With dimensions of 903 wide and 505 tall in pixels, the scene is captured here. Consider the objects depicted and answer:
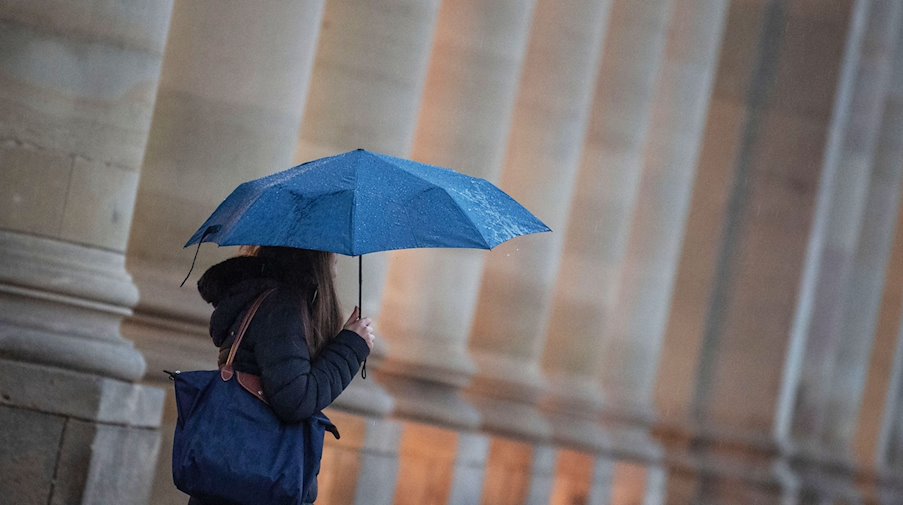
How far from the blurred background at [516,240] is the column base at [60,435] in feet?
0.04

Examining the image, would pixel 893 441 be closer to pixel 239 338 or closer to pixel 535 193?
pixel 535 193

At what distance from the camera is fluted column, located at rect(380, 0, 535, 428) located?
14539 mm

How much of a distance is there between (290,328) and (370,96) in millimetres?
6178

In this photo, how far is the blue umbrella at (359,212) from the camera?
6.45 metres

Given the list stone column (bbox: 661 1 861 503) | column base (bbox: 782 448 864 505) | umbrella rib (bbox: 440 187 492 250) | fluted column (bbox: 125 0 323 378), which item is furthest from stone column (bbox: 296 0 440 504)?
column base (bbox: 782 448 864 505)

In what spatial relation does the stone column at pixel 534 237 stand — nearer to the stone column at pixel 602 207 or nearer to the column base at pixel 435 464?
the column base at pixel 435 464

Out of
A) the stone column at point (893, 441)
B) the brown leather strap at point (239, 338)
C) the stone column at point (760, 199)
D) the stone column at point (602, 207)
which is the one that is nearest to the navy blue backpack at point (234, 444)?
the brown leather strap at point (239, 338)

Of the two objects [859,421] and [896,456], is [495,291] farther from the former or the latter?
[896,456]

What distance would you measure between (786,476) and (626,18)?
247 inches

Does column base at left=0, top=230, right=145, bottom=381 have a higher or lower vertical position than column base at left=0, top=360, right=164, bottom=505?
higher

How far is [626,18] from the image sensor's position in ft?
61.2

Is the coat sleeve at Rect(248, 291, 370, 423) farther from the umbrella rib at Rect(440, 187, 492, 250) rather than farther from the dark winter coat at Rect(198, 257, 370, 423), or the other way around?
the umbrella rib at Rect(440, 187, 492, 250)

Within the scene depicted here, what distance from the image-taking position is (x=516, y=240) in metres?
16.2

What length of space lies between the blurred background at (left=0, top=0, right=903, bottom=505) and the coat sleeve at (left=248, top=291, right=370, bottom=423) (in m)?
2.22
